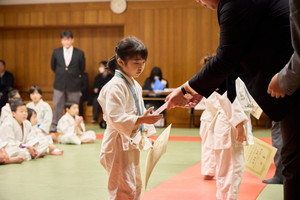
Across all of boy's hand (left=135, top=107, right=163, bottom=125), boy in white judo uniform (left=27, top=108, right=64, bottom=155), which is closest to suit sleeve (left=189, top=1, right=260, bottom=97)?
boy's hand (left=135, top=107, right=163, bottom=125)

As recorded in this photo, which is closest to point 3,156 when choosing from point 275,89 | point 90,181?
point 90,181

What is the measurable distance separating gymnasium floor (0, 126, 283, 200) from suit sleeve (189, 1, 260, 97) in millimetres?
1947

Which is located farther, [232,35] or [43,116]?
[43,116]

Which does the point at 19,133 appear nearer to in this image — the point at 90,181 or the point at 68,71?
the point at 90,181

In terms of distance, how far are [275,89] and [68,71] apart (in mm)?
8972

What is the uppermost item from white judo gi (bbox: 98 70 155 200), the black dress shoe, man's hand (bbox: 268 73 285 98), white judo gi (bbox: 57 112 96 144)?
man's hand (bbox: 268 73 285 98)

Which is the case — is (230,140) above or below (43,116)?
above

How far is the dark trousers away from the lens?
7.20 feet

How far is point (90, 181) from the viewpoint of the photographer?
16.2 ft

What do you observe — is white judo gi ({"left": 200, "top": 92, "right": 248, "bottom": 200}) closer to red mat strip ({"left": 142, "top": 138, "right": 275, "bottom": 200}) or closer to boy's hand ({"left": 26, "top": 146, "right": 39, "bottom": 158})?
red mat strip ({"left": 142, "top": 138, "right": 275, "bottom": 200})

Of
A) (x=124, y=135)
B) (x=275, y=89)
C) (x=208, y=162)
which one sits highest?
(x=275, y=89)

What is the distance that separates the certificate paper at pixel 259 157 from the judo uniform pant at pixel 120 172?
131 centimetres

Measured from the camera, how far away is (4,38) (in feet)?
45.8

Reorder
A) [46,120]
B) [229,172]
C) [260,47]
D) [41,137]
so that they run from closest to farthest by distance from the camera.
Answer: [260,47] < [229,172] < [41,137] < [46,120]
